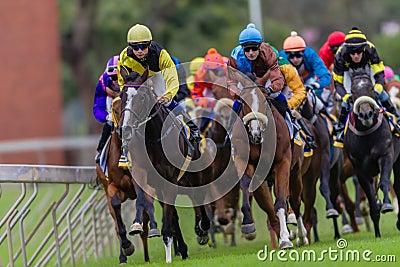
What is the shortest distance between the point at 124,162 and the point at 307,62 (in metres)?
4.07

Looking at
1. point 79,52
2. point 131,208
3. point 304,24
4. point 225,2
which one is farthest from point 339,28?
point 131,208

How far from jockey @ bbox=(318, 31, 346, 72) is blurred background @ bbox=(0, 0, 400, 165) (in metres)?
18.5

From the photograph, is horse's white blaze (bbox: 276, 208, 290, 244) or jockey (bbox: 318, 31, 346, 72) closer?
horse's white blaze (bbox: 276, 208, 290, 244)

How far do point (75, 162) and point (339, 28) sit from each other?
754 inches

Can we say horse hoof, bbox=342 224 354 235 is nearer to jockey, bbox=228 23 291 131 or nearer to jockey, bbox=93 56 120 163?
jockey, bbox=228 23 291 131

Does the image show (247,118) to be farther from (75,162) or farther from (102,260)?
(75,162)

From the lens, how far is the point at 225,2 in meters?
40.8

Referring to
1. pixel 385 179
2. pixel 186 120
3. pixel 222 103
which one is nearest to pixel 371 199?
pixel 385 179

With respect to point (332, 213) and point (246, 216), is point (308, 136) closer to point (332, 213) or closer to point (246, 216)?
point (332, 213)

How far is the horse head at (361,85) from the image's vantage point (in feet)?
40.3

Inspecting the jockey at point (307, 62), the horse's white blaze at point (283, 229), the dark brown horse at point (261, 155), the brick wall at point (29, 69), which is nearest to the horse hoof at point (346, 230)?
the jockey at point (307, 62)

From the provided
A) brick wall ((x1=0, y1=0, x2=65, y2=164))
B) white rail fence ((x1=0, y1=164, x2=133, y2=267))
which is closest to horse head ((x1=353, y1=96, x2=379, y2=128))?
white rail fence ((x1=0, y1=164, x2=133, y2=267))

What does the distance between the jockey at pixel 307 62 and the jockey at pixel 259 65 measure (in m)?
2.45

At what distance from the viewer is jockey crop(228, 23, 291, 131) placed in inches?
453
